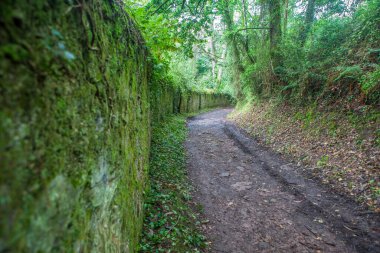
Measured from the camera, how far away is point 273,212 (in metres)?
4.84

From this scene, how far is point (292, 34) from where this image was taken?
11898 millimetres

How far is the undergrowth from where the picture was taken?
3.79 metres

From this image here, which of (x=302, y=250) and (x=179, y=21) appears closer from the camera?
(x=302, y=250)

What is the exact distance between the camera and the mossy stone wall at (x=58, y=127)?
910mm

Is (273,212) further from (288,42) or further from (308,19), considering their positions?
(308,19)

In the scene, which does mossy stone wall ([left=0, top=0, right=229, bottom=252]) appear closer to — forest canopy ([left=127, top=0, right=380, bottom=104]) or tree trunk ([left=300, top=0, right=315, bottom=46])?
forest canopy ([left=127, top=0, right=380, bottom=104])

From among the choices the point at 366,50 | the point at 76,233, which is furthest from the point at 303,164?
the point at 76,233

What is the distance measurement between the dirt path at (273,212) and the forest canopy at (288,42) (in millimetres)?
3485

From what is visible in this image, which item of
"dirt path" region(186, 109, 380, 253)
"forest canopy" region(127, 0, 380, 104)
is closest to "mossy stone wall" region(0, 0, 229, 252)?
"dirt path" region(186, 109, 380, 253)

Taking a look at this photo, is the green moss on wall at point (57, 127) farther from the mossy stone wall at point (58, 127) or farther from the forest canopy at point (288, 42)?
the forest canopy at point (288, 42)

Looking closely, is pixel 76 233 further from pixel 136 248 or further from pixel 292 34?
pixel 292 34

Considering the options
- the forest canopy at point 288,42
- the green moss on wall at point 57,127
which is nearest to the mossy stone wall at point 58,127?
the green moss on wall at point 57,127

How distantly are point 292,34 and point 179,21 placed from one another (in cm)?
704

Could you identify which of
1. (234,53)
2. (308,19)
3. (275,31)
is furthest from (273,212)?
(234,53)
